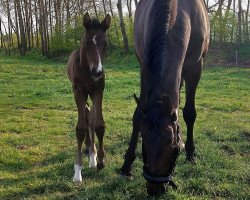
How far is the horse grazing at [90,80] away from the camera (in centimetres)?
473

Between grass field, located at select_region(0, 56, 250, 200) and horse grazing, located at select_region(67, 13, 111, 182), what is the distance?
296 millimetres

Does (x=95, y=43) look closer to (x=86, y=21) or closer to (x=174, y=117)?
(x=86, y=21)

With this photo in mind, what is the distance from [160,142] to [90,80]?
7.17 ft

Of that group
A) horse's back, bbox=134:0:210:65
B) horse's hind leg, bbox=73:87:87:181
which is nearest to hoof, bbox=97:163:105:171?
horse's hind leg, bbox=73:87:87:181

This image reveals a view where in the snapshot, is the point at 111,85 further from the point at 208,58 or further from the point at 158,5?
the point at 208,58

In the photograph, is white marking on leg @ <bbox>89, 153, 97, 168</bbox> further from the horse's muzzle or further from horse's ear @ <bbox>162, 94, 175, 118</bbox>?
horse's ear @ <bbox>162, 94, 175, 118</bbox>

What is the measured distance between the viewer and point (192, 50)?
16.7ft

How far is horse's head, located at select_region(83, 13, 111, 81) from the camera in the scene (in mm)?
4664

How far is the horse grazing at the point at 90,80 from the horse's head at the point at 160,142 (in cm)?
167

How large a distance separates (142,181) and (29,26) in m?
32.8

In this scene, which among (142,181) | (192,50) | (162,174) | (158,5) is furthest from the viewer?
(192,50)

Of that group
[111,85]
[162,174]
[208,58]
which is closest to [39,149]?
[162,174]

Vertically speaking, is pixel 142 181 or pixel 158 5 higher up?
pixel 158 5

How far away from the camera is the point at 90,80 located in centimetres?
504
